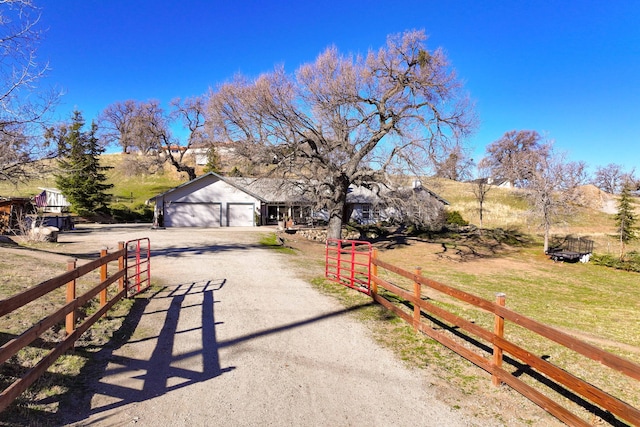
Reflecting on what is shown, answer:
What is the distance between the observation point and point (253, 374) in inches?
181

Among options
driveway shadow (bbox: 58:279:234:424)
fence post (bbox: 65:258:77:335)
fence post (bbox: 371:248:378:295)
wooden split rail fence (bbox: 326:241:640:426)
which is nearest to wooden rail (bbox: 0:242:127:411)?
fence post (bbox: 65:258:77:335)

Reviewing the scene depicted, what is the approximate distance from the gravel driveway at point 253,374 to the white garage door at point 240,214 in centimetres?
2885

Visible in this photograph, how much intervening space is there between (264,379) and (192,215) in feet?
108

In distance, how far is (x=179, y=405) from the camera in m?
3.82

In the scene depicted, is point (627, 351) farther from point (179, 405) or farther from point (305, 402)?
point (179, 405)

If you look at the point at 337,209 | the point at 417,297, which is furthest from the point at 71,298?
the point at 337,209

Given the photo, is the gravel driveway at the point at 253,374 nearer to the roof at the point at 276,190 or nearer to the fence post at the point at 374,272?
the fence post at the point at 374,272

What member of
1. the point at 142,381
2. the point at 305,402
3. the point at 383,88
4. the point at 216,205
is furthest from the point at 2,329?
the point at 216,205

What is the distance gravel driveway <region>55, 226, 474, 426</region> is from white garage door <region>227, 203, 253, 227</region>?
94.6 feet

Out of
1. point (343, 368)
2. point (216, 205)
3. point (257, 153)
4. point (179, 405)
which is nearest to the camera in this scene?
point (179, 405)

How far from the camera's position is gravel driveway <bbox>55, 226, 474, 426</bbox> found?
12.1 ft

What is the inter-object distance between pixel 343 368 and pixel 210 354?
179cm

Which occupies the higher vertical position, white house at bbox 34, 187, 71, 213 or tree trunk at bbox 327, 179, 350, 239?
white house at bbox 34, 187, 71, 213

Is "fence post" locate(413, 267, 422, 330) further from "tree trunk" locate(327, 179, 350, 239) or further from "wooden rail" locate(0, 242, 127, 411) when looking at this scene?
"tree trunk" locate(327, 179, 350, 239)
